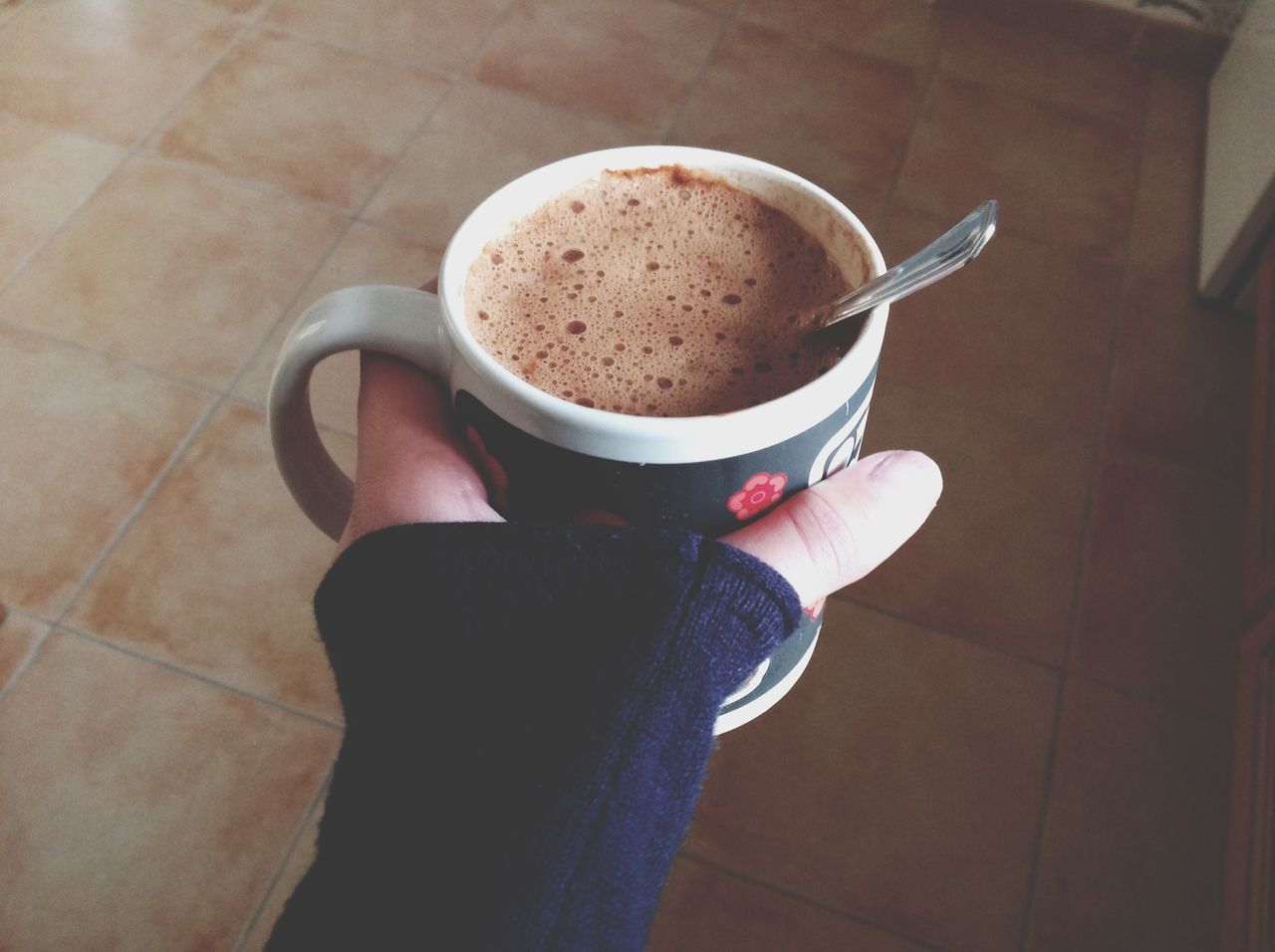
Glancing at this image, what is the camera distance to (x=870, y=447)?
117 cm

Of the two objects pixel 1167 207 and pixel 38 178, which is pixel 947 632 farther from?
pixel 38 178

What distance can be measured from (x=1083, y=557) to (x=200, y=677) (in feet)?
3.02

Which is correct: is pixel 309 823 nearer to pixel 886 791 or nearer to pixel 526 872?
pixel 886 791

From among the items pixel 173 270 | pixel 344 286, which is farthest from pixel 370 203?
pixel 173 270

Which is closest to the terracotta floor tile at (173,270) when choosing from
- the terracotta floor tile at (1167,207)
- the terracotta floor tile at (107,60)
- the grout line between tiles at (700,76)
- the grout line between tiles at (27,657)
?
the terracotta floor tile at (107,60)

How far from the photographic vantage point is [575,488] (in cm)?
41

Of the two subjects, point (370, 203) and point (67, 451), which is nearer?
point (67, 451)

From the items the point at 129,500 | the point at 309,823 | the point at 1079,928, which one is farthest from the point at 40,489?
the point at 1079,928

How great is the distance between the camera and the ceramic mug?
1.27 ft

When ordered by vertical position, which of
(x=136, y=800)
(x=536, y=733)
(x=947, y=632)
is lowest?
(x=136, y=800)

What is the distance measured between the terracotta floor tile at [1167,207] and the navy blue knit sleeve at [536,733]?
123 cm

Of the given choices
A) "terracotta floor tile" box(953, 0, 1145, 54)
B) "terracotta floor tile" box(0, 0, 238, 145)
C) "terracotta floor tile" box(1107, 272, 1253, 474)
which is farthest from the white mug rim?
"terracotta floor tile" box(953, 0, 1145, 54)

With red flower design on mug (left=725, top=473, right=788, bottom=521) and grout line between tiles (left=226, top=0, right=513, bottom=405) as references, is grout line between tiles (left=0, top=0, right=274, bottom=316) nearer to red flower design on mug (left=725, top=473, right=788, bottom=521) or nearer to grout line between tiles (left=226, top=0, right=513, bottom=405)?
grout line between tiles (left=226, top=0, right=513, bottom=405)

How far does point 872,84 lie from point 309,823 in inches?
50.1
